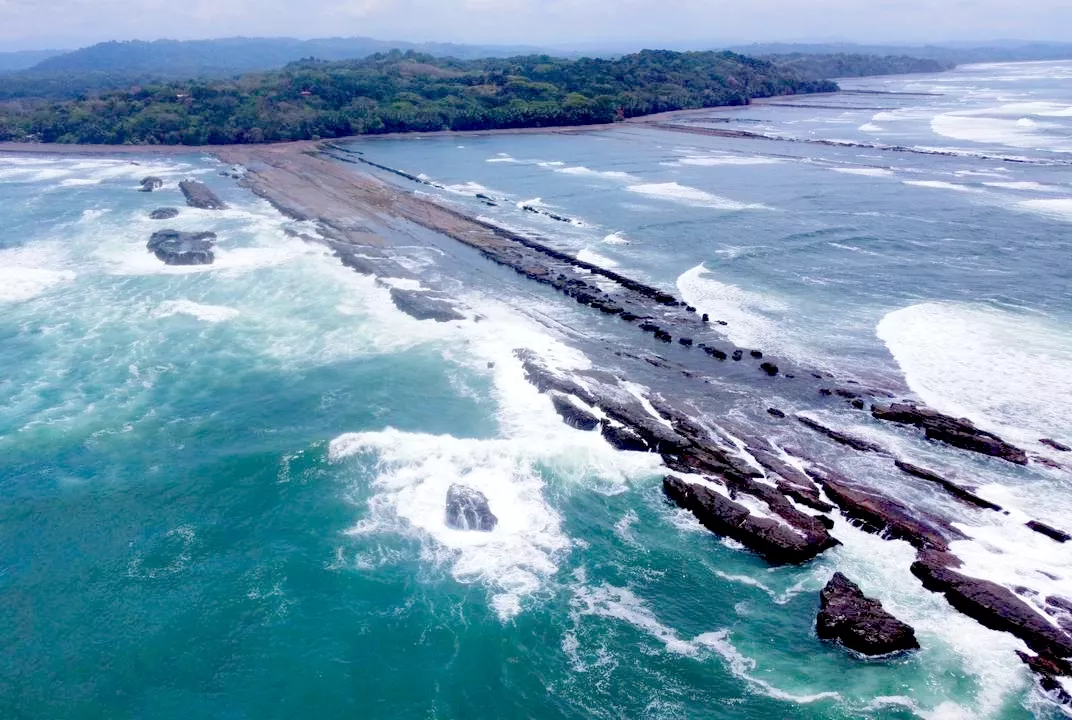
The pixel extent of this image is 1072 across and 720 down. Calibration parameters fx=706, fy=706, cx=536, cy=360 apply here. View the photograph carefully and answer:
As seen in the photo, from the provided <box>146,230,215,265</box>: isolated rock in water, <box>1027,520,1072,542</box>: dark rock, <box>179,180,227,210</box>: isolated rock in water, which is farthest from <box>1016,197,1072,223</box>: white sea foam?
<box>179,180,227,210</box>: isolated rock in water

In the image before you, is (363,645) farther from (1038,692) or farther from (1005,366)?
(1005,366)

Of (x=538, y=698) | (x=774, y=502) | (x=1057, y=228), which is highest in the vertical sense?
(x=1057, y=228)

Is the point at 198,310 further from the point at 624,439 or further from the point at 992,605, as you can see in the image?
the point at 992,605

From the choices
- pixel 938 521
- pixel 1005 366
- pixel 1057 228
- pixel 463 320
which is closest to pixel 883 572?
pixel 938 521

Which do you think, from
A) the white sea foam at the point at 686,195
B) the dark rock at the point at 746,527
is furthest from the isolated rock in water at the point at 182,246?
the white sea foam at the point at 686,195

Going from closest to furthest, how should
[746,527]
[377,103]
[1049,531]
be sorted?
[1049,531]
[746,527]
[377,103]

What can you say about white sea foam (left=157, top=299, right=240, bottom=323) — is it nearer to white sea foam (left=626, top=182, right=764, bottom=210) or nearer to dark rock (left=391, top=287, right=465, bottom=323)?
dark rock (left=391, top=287, right=465, bottom=323)

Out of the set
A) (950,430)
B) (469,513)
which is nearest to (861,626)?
(469,513)
